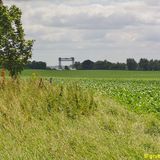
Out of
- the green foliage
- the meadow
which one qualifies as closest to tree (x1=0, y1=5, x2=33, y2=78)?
the green foliage

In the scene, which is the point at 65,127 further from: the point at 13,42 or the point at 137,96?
the point at 13,42

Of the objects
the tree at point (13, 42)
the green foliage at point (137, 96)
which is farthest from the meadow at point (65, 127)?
the tree at point (13, 42)

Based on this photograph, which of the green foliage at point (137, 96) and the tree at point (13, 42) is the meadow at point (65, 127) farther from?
the tree at point (13, 42)

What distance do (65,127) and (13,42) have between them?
103ft

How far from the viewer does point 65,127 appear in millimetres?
10172

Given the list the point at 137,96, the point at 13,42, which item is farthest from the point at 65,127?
the point at 13,42

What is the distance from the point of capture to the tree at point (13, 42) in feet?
127

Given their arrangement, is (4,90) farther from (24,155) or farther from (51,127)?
(24,155)

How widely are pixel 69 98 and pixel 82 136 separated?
162 inches

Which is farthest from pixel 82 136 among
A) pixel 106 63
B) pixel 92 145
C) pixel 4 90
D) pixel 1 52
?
pixel 106 63

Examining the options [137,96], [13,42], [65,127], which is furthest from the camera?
[13,42]

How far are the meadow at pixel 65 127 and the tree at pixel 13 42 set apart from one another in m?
23.4

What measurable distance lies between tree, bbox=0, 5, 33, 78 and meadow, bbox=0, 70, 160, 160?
2344 centimetres

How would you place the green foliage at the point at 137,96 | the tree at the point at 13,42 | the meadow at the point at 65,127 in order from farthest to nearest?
the tree at the point at 13,42
the green foliage at the point at 137,96
the meadow at the point at 65,127
